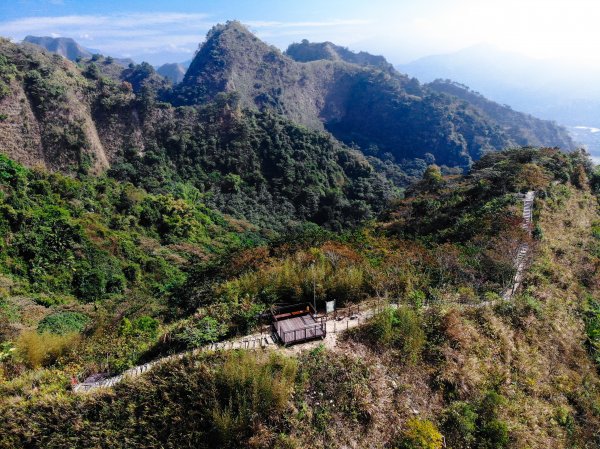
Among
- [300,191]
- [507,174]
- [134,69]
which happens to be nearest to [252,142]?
[300,191]

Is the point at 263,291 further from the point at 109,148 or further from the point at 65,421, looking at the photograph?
the point at 109,148

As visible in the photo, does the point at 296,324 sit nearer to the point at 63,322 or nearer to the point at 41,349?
the point at 41,349

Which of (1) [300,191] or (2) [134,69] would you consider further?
(2) [134,69]

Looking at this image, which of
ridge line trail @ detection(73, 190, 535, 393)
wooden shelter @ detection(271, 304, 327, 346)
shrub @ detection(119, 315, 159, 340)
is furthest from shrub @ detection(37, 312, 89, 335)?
wooden shelter @ detection(271, 304, 327, 346)

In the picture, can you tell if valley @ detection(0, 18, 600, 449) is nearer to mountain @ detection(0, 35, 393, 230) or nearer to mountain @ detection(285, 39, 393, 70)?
mountain @ detection(0, 35, 393, 230)

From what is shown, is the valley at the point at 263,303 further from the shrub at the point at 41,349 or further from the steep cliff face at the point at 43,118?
the steep cliff face at the point at 43,118

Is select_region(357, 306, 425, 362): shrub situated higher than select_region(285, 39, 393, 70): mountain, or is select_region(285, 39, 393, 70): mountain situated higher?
select_region(285, 39, 393, 70): mountain
